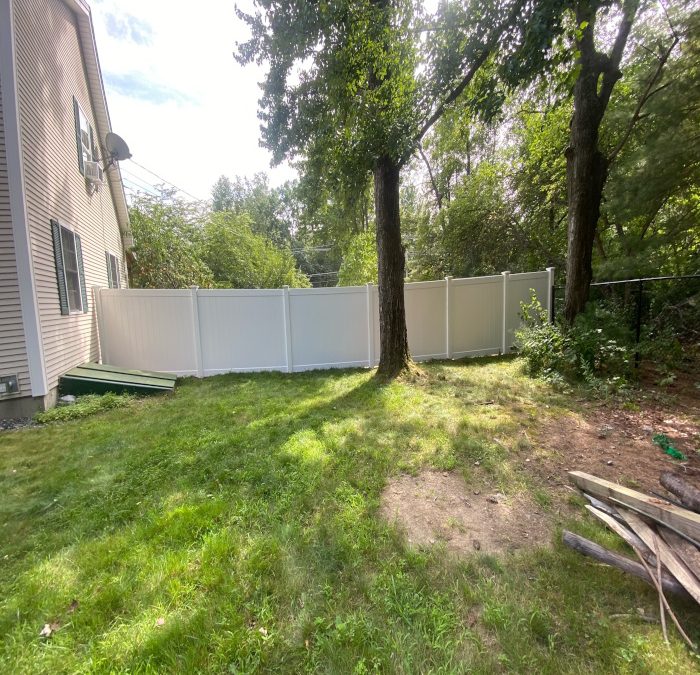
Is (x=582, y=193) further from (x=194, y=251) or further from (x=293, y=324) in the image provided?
(x=194, y=251)

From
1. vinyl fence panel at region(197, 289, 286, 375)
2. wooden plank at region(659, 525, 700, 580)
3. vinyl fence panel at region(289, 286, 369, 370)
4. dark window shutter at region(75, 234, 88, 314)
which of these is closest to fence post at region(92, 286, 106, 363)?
dark window shutter at region(75, 234, 88, 314)

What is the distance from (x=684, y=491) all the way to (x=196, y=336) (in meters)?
6.70

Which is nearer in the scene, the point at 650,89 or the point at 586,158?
the point at 586,158

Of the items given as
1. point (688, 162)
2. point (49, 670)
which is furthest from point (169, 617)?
point (688, 162)

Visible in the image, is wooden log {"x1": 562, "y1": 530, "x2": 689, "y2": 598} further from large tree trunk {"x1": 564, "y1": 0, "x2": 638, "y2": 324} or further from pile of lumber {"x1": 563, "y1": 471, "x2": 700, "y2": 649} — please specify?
large tree trunk {"x1": 564, "y1": 0, "x2": 638, "y2": 324}

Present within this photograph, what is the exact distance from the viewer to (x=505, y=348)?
800 cm

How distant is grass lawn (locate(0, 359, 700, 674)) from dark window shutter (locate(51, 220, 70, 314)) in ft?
8.77

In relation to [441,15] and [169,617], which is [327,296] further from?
[169,617]

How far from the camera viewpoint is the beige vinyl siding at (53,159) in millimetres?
4633

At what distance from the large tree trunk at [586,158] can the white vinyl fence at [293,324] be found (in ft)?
5.10

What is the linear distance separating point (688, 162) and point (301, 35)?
705 cm

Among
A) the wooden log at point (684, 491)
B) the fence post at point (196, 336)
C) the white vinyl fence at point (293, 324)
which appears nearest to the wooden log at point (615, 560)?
the wooden log at point (684, 491)

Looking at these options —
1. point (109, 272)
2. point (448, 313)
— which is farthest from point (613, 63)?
Answer: point (109, 272)

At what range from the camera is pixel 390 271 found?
572 cm
